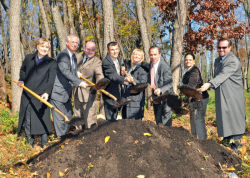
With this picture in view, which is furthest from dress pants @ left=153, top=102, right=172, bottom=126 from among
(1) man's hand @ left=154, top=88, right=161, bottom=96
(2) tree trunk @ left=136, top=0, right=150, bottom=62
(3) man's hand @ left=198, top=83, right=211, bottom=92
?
(2) tree trunk @ left=136, top=0, right=150, bottom=62

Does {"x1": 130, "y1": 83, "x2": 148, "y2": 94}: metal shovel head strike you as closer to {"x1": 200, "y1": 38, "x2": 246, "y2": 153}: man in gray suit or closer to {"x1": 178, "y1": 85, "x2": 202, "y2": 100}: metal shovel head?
{"x1": 178, "y1": 85, "x2": 202, "y2": 100}: metal shovel head

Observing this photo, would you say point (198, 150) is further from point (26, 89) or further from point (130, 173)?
point (26, 89)

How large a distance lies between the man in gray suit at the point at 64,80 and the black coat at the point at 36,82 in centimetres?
13

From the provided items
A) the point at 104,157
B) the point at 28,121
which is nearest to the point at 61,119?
the point at 28,121

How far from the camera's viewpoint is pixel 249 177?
316 cm

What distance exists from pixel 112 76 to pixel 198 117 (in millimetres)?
1770

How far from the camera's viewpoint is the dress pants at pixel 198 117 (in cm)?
416

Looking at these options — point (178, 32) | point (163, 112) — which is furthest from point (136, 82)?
point (178, 32)

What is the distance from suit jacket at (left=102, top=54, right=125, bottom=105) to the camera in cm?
422

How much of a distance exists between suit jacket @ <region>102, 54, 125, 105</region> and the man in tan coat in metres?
0.14

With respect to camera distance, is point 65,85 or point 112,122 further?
point 65,85

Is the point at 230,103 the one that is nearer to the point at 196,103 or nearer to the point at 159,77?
the point at 196,103

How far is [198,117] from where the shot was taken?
14.1 ft

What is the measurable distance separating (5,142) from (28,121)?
96cm
